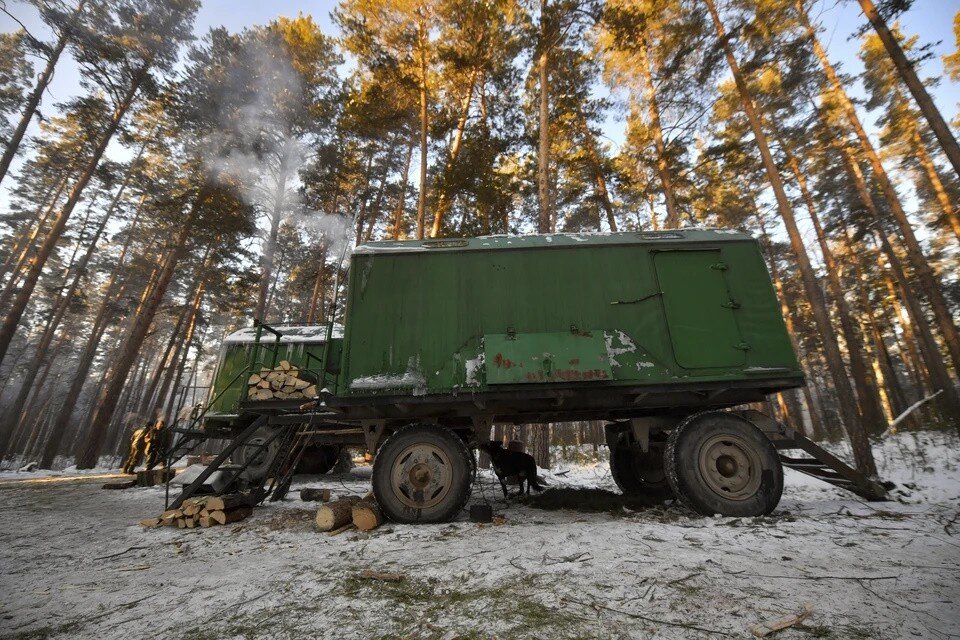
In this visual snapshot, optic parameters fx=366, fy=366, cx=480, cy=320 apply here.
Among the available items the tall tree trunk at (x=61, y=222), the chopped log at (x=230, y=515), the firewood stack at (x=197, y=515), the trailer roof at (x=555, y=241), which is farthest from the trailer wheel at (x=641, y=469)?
the tall tree trunk at (x=61, y=222)

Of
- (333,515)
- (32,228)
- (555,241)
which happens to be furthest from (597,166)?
(32,228)

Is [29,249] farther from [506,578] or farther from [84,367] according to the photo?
[506,578]

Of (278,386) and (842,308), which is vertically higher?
(842,308)

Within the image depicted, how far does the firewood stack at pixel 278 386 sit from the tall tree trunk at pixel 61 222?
40.1ft

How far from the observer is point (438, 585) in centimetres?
279

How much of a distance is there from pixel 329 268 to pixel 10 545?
14.1 metres

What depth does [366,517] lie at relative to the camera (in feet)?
14.9

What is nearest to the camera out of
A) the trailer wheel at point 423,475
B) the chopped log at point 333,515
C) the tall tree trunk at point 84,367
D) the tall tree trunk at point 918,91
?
the chopped log at point 333,515

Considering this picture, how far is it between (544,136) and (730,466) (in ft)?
30.9

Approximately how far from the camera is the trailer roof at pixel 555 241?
17.8 feet

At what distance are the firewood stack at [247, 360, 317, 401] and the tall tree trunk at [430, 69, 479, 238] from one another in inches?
261

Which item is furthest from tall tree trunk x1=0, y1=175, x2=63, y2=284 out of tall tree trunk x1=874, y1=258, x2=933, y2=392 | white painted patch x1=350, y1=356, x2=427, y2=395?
tall tree trunk x1=874, y1=258, x2=933, y2=392

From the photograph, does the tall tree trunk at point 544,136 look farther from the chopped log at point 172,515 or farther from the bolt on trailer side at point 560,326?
the chopped log at point 172,515

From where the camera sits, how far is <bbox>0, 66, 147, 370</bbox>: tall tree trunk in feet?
38.9
